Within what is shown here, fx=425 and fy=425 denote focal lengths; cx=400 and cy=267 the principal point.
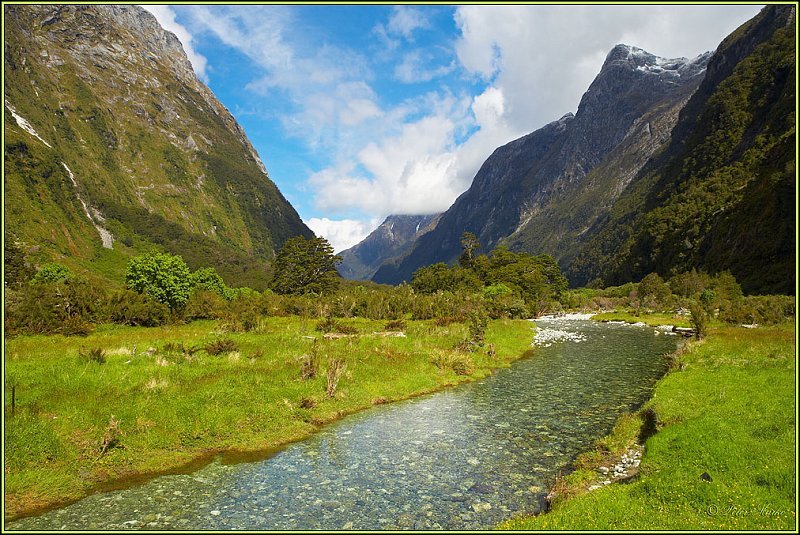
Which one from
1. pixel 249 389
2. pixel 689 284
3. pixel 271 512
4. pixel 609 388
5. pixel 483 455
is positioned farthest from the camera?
pixel 689 284

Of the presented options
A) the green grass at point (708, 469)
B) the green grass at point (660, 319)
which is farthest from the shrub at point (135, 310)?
the green grass at point (660, 319)

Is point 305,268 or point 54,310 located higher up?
point 305,268

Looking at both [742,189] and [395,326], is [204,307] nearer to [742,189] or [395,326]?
[395,326]

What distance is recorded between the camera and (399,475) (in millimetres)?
15742

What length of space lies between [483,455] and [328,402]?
31.7 feet

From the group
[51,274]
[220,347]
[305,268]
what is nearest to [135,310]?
[220,347]

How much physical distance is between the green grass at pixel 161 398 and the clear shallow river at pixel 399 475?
1351 millimetres

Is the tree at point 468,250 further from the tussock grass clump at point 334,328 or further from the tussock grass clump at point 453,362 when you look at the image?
the tussock grass clump at point 453,362

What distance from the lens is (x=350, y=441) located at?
19219mm

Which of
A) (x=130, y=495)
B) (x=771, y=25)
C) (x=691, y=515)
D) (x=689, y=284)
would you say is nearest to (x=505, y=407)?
(x=691, y=515)

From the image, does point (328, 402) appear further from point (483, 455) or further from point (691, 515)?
point (691, 515)

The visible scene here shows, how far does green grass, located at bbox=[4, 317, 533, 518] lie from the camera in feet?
48.4

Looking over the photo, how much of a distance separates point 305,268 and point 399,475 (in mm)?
93710

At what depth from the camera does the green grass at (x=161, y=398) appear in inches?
580
